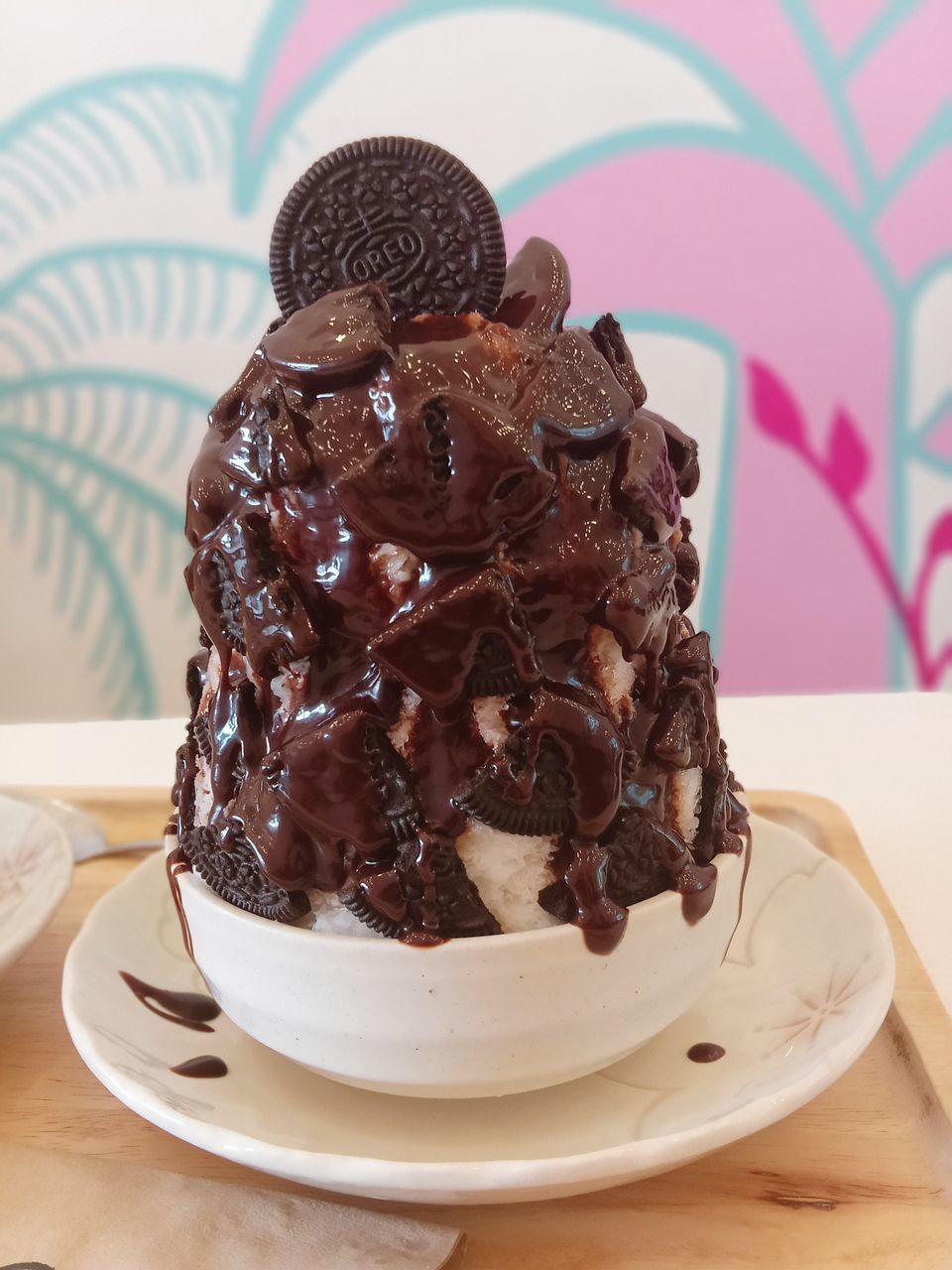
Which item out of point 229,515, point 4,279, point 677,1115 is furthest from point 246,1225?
point 4,279

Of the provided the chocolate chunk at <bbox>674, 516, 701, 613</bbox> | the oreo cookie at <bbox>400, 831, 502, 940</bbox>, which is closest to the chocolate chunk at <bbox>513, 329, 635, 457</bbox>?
the chocolate chunk at <bbox>674, 516, 701, 613</bbox>

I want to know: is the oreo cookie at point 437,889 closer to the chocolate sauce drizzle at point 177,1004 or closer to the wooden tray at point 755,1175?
the wooden tray at point 755,1175

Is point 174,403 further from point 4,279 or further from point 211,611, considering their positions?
point 211,611

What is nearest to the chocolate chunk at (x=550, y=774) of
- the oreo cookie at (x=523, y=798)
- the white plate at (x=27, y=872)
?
the oreo cookie at (x=523, y=798)

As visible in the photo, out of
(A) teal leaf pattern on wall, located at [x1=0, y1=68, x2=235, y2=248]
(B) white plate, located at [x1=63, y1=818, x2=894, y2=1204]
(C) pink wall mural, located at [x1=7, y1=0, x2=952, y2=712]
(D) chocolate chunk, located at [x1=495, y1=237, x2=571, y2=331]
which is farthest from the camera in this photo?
(A) teal leaf pattern on wall, located at [x1=0, y1=68, x2=235, y2=248]

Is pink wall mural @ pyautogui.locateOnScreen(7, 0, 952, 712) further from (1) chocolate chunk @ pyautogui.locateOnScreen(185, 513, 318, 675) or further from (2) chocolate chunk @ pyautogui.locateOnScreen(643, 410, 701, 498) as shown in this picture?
(1) chocolate chunk @ pyautogui.locateOnScreen(185, 513, 318, 675)
